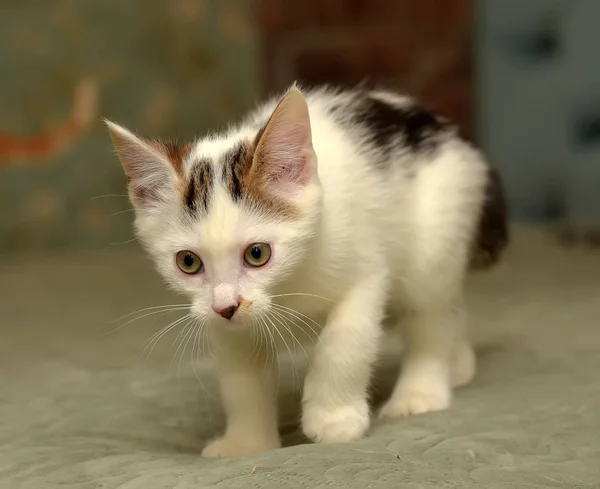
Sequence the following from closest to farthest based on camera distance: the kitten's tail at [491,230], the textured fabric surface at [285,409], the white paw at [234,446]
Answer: the textured fabric surface at [285,409] → the white paw at [234,446] → the kitten's tail at [491,230]

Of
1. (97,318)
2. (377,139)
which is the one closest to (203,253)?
(377,139)

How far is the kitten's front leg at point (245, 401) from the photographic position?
1.32m

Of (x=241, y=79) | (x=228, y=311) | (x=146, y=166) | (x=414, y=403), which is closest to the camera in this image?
(x=228, y=311)

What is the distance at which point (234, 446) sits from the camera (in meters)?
1.30

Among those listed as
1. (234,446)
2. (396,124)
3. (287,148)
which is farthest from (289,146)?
(234,446)

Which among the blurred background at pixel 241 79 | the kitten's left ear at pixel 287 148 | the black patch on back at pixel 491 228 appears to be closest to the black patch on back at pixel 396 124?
the black patch on back at pixel 491 228

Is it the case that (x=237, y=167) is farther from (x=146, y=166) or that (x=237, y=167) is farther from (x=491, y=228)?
(x=491, y=228)

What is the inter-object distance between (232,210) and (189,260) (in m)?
0.10

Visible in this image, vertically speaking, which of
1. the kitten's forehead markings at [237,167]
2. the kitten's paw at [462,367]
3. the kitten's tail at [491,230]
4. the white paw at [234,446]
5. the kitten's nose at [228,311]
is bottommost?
the white paw at [234,446]

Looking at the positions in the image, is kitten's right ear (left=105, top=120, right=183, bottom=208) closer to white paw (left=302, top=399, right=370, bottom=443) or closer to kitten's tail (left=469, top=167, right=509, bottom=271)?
white paw (left=302, top=399, right=370, bottom=443)

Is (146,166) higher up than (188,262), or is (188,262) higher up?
(146,166)

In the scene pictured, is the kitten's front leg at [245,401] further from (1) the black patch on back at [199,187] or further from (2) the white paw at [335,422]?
(1) the black patch on back at [199,187]

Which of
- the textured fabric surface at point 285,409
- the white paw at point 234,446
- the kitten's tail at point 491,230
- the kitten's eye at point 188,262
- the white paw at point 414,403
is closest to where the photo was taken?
the textured fabric surface at point 285,409

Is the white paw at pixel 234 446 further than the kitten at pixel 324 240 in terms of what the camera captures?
Yes
